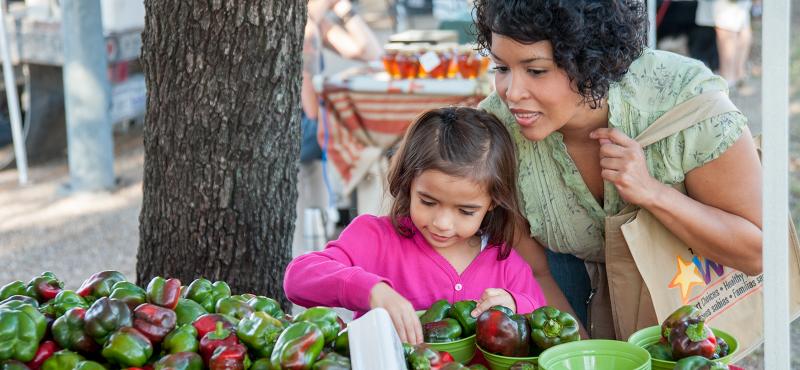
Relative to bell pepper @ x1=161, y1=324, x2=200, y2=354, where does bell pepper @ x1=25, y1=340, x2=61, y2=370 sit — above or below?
below

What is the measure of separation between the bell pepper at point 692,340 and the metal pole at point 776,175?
171 millimetres

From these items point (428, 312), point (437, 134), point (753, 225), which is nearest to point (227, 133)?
point (437, 134)

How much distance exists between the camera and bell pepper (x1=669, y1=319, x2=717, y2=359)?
71.1 inches

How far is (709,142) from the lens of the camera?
2.24m

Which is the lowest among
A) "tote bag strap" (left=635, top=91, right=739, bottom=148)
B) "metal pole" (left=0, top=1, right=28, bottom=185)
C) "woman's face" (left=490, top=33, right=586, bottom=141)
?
"metal pole" (left=0, top=1, right=28, bottom=185)

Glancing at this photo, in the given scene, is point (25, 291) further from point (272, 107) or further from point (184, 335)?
point (272, 107)

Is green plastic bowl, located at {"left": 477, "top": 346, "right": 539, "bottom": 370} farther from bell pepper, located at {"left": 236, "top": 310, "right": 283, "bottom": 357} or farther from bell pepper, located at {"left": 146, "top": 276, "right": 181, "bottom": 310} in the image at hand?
bell pepper, located at {"left": 146, "top": 276, "right": 181, "bottom": 310}

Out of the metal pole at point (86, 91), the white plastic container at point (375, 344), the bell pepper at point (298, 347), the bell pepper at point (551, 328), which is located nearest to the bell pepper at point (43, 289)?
the bell pepper at point (298, 347)

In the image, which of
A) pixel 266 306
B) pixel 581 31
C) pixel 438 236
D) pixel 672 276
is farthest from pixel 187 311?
pixel 672 276

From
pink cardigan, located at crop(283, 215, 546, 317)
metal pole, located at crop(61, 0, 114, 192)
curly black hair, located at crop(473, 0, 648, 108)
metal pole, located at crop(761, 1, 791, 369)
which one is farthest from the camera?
metal pole, located at crop(61, 0, 114, 192)

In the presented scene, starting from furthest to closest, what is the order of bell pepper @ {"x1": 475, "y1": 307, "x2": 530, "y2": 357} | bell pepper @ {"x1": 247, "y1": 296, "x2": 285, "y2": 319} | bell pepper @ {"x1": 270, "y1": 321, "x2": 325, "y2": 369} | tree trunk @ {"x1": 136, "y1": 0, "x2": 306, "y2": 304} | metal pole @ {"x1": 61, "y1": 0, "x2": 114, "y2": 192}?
metal pole @ {"x1": 61, "y1": 0, "x2": 114, "y2": 192}
tree trunk @ {"x1": 136, "y1": 0, "x2": 306, "y2": 304}
bell pepper @ {"x1": 247, "y1": 296, "x2": 285, "y2": 319}
bell pepper @ {"x1": 475, "y1": 307, "x2": 530, "y2": 357}
bell pepper @ {"x1": 270, "y1": 321, "x2": 325, "y2": 369}

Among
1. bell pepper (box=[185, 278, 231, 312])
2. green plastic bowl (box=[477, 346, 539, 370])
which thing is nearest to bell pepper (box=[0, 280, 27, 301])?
bell pepper (box=[185, 278, 231, 312])

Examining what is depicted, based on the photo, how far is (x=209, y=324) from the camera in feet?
6.14

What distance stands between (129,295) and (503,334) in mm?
755
